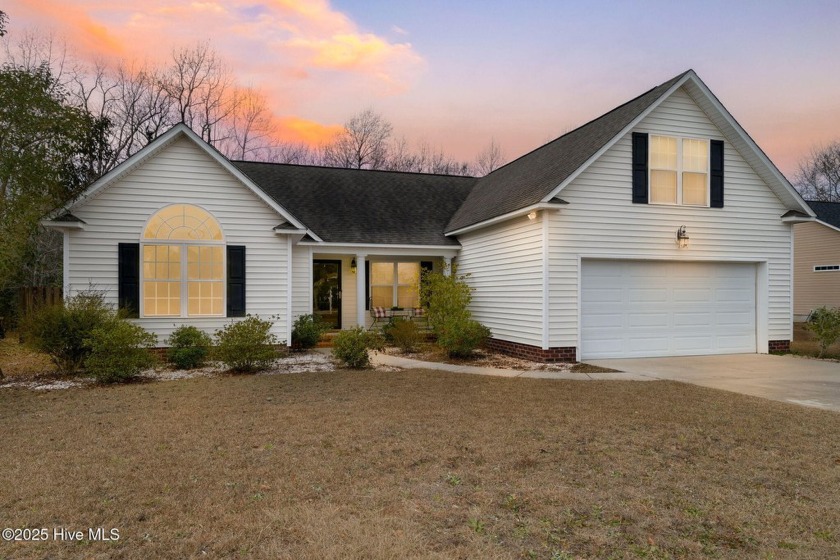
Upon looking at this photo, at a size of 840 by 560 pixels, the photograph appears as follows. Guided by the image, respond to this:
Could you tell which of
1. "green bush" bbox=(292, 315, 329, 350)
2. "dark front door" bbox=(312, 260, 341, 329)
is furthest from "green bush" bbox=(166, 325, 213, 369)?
"dark front door" bbox=(312, 260, 341, 329)

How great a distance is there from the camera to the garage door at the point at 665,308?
1219 centimetres

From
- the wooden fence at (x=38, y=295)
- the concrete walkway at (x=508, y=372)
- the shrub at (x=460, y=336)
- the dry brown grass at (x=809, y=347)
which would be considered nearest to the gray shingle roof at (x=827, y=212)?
the dry brown grass at (x=809, y=347)

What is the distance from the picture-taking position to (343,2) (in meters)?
14.7

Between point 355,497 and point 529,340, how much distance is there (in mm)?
8470

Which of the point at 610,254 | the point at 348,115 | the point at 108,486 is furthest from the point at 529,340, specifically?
the point at 348,115

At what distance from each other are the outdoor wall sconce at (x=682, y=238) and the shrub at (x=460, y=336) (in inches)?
201

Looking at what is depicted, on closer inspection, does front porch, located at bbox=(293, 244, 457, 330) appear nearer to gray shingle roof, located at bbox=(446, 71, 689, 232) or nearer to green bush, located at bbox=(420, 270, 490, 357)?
gray shingle roof, located at bbox=(446, 71, 689, 232)

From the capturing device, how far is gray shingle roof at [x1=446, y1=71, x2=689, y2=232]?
11898 mm

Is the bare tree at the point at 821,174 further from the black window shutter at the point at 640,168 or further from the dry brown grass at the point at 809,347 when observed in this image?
the black window shutter at the point at 640,168

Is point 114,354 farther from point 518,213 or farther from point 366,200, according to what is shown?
point 366,200

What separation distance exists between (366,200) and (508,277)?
6475 millimetres

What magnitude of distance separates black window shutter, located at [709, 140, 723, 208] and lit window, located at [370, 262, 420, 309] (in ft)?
28.1

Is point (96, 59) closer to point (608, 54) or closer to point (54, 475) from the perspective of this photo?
point (608, 54)

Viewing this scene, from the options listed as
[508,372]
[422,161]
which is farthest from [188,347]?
[422,161]
